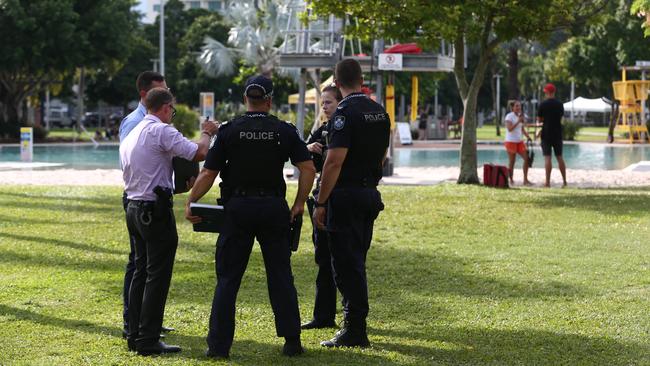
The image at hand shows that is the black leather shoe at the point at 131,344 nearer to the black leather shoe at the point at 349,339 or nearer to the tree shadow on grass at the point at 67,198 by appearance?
the black leather shoe at the point at 349,339

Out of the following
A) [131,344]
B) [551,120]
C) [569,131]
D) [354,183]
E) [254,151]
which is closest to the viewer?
[254,151]

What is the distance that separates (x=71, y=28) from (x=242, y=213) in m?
40.5

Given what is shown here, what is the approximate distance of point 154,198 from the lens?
7352mm

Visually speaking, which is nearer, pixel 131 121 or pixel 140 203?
pixel 140 203

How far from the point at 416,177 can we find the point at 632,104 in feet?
63.4

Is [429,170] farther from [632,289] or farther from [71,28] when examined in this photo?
[71,28]

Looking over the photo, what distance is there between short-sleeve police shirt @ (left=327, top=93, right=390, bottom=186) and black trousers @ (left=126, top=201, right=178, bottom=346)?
3.93 ft

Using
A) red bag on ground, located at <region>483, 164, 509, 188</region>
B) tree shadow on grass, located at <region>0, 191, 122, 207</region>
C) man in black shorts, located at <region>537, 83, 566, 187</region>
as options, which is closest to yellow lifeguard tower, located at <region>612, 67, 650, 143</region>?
man in black shorts, located at <region>537, 83, 566, 187</region>

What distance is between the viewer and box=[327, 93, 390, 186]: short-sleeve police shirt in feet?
24.5

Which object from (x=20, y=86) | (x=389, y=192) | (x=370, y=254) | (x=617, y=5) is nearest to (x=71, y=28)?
(x=20, y=86)

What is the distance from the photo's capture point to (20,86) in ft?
166

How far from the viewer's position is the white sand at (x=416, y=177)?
23.0 metres

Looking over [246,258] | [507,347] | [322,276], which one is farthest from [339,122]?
[507,347]

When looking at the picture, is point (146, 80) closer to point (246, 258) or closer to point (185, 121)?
point (246, 258)
